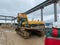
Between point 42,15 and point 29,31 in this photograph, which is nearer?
point 29,31

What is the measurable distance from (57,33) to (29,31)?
512 inches

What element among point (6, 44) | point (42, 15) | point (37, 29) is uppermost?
point (42, 15)

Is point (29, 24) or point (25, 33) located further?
point (29, 24)

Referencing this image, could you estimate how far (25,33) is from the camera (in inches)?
585

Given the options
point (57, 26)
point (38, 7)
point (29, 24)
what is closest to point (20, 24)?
point (29, 24)

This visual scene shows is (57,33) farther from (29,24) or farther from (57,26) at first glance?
(29,24)

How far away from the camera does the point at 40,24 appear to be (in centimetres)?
1585

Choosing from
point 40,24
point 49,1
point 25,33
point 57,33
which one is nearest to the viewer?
point 57,33

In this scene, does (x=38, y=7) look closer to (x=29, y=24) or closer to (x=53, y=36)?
(x=29, y=24)

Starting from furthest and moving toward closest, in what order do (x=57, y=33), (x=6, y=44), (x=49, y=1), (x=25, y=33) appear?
(x=49, y=1) < (x=25, y=33) < (x=6, y=44) < (x=57, y=33)

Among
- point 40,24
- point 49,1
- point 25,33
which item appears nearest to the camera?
point 25,33

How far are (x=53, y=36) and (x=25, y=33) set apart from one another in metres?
12.5

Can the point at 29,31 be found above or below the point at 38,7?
below

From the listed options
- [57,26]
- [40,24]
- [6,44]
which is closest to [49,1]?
[40,24]
